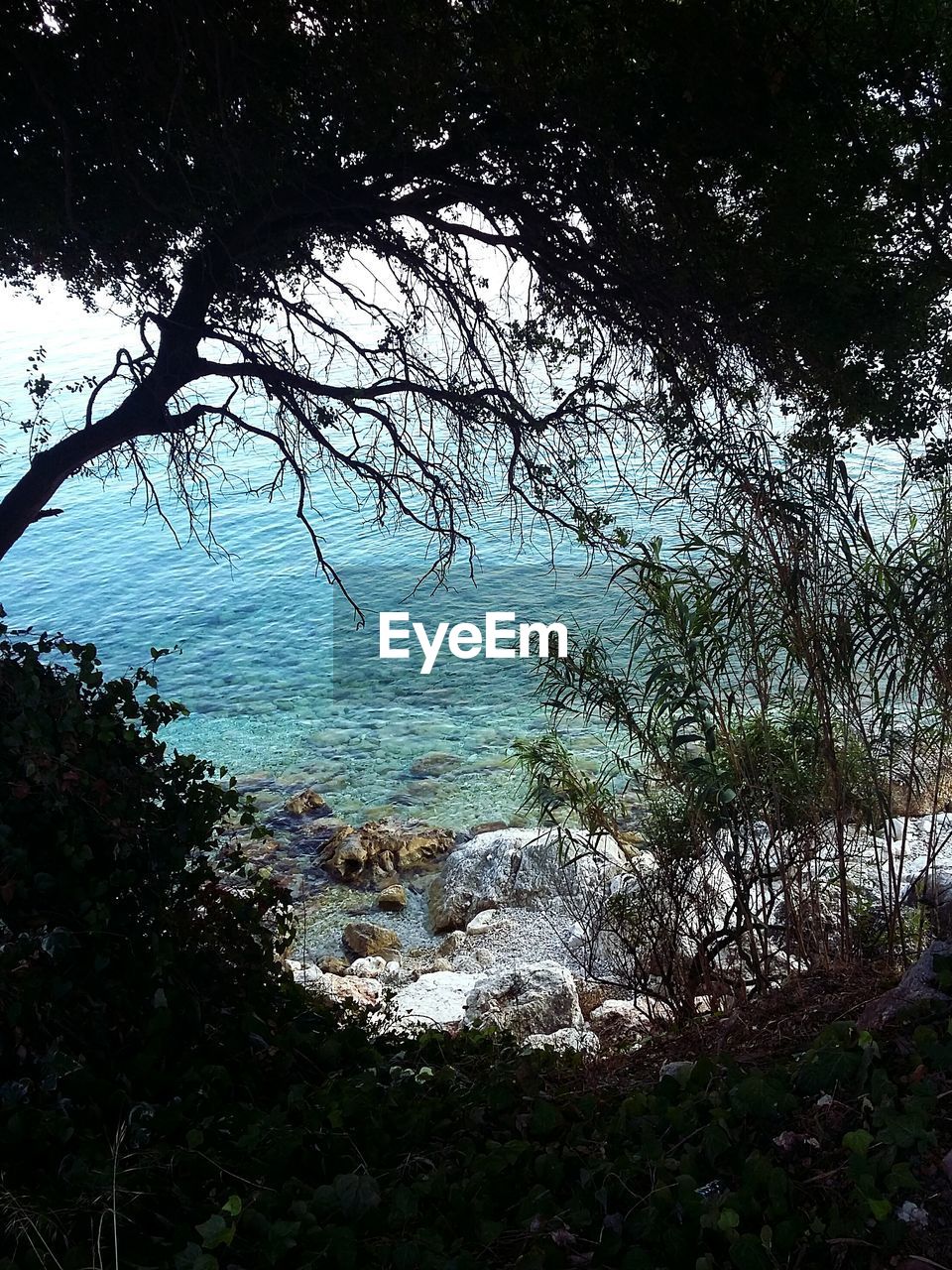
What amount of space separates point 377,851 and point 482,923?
124cm

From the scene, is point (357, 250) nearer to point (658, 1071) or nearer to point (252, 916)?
point (252, 916)

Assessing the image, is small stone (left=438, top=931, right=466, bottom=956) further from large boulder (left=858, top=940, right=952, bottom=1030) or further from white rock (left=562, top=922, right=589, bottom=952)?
large boulder (left=858, top=940, right=952, bottom=1030)

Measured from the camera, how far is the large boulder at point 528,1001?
522 centimetres

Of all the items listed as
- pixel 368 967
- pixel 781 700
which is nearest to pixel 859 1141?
pixel 781 700

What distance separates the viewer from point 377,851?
782 cm

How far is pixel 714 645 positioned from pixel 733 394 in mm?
974

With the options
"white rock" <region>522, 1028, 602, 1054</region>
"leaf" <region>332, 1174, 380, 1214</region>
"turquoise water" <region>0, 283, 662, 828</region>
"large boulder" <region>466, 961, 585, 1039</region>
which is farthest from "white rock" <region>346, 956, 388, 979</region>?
"leaf" <region>332, 1174, 380, 1214</region>

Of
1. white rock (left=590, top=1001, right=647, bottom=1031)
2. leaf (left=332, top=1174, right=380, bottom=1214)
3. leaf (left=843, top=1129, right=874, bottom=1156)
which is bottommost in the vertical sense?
white rock (left=590, top=1001, right=647, bottom=1031)

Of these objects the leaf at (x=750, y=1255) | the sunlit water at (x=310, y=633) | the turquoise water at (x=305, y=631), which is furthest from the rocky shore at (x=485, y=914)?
the leaf at (x=750, y=1255)

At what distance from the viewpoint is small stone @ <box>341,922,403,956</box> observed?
6.76 m

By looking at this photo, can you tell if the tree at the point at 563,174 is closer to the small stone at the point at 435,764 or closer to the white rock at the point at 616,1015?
the white rock at the point at 616,1015

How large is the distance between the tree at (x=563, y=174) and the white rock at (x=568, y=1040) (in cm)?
240

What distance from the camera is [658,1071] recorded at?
321 centimetres

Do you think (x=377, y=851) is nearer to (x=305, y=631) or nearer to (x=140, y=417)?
(x=140, y=417)
